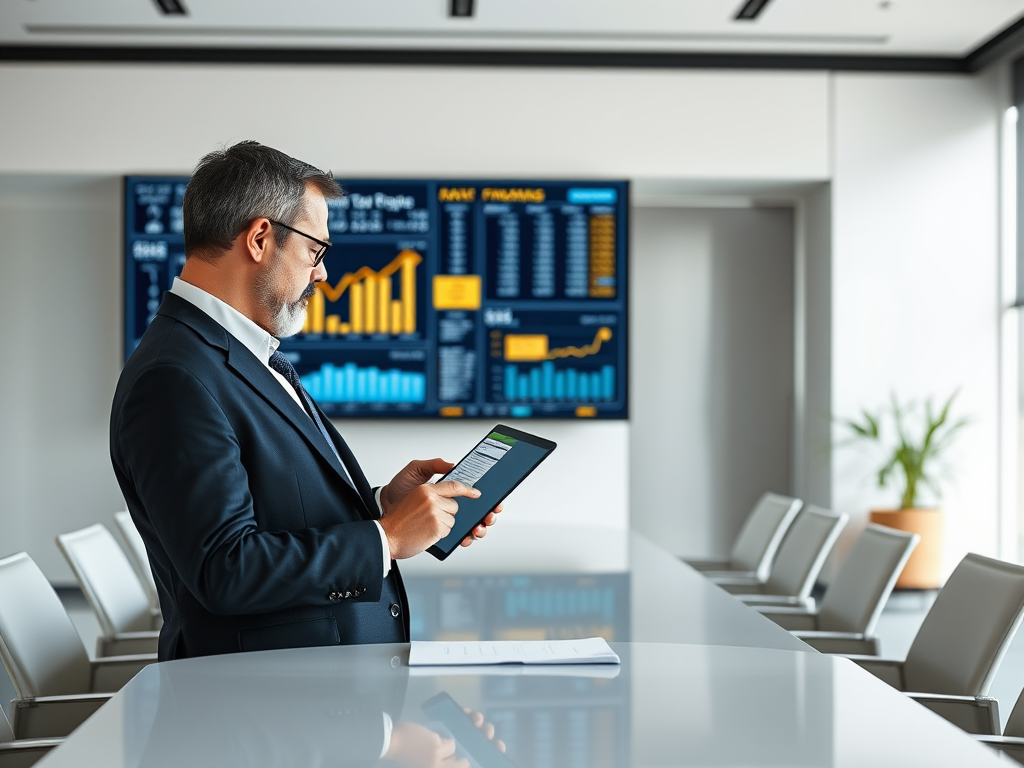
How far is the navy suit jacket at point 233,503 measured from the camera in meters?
1.36

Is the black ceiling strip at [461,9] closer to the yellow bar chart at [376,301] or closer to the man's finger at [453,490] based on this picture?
the yellow bar chart at [376,301]

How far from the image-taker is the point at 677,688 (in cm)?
141

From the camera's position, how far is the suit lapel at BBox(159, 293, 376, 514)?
1507 mm

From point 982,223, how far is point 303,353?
3882 mm

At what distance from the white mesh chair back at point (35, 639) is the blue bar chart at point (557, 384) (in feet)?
10.9

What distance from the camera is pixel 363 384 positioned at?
5.36 m

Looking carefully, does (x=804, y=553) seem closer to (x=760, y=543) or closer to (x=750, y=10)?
(x=760, y=543)

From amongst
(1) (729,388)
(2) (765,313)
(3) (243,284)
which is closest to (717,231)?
(2) (765,313)

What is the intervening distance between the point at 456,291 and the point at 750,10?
2071 mm

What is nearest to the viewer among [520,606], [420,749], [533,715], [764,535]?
[420,749]

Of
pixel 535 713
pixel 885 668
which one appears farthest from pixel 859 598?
pixel 535 713

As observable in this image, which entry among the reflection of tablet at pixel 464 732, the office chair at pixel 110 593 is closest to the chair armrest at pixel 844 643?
the reflection of tablet at pixel 464 732

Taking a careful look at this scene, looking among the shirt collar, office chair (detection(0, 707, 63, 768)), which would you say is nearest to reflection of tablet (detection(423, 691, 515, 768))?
the shirt collar

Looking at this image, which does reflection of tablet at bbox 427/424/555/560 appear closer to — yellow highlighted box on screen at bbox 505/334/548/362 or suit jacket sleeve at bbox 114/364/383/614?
suit jacket sleeve at bbox 114/364/383/614
